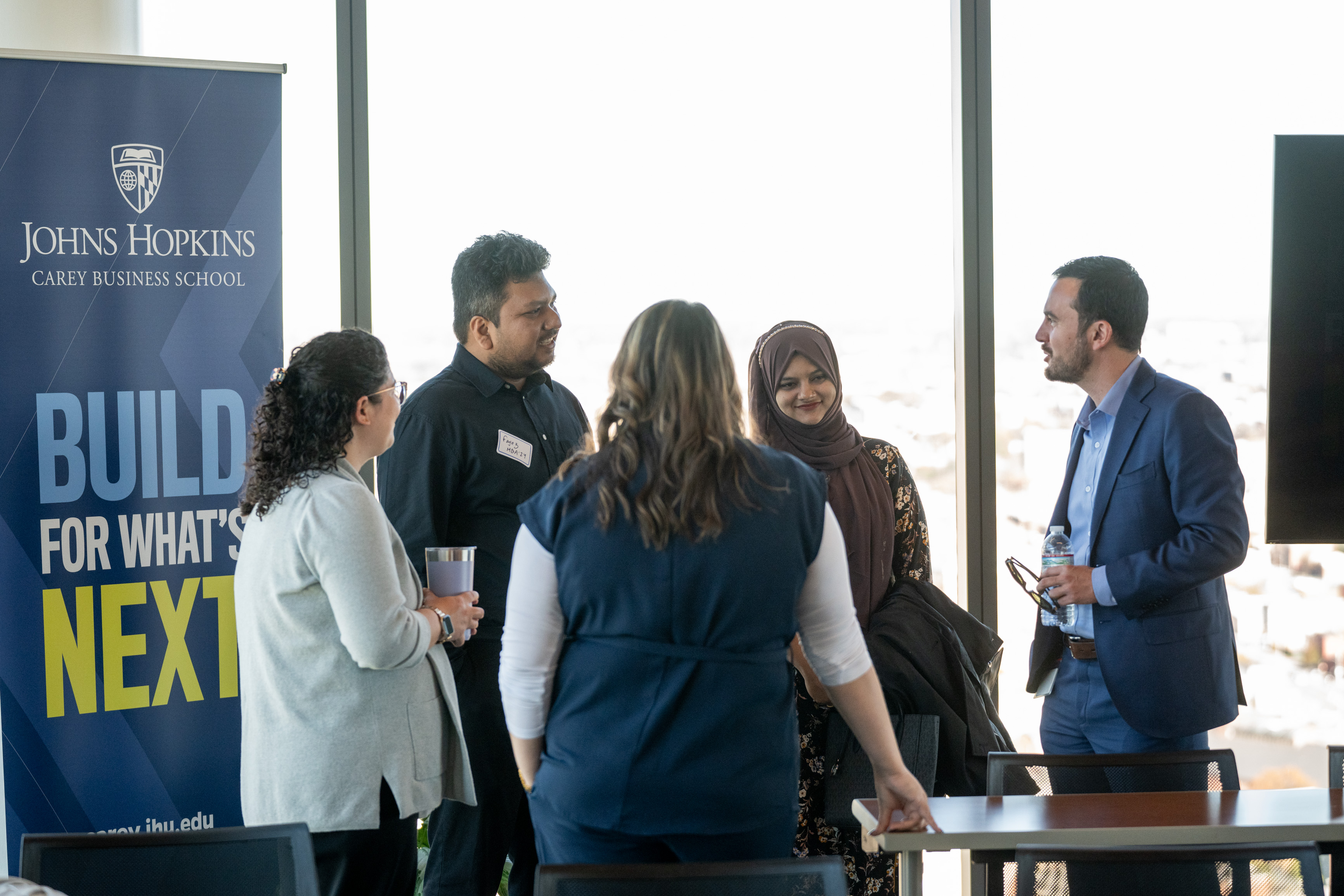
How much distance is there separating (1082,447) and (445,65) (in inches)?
81.9

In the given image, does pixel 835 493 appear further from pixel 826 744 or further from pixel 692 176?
pixel 692 176

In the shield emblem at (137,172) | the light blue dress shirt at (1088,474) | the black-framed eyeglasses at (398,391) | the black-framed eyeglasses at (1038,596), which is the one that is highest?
the shield emblem at (137,172)

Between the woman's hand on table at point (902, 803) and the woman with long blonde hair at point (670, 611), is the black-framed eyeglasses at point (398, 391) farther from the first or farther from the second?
the woman's hand on table at point (902, 803)

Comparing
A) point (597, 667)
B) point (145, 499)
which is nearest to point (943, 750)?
point (597, 667)

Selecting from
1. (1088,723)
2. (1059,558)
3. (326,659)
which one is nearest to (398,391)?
(326,659)

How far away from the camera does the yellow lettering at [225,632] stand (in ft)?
9.16

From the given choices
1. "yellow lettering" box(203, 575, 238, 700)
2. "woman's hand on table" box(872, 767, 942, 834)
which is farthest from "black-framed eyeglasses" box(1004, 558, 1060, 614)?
"yellow lettering" box(203, 575, 238, 700)

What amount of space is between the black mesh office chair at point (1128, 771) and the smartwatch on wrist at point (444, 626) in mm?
1111

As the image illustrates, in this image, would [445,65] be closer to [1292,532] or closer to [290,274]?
[290,274]

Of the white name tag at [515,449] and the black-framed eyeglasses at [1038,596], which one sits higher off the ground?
the white name tag at [515,449]

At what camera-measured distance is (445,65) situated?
323cm

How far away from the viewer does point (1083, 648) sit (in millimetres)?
2754

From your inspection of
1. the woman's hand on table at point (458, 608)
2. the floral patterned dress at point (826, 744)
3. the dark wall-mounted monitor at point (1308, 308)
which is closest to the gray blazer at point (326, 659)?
the woman's hand on table at point (458, 608)

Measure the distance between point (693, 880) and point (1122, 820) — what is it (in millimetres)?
883
